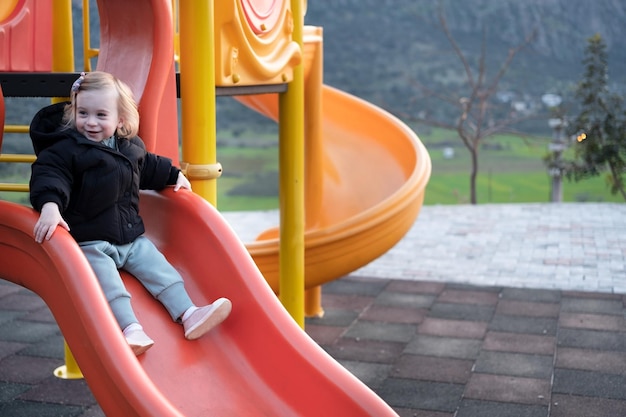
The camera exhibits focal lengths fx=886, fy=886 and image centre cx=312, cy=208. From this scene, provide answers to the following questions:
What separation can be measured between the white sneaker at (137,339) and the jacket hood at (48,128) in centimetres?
62

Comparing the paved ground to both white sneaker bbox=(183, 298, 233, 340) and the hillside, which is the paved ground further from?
the hillside

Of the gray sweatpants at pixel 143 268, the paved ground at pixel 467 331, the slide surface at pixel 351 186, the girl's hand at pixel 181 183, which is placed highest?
the girl's hand at pixel 181 183

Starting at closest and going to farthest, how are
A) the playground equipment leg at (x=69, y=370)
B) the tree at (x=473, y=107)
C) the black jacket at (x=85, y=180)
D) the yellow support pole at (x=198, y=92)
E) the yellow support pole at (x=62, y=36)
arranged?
the black jacket at (x=85, y=180) < the yellow support pole at (x=198, y=92) < the yellow support pole at (x=62, y=36) < the playground equipment leg at (x=69, y=370) < the tree at (x=473, y=107)

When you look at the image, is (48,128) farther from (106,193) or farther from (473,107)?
(473,107)

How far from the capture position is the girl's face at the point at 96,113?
2.65 metres

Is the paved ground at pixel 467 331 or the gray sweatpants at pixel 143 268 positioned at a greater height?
the gray sweatpants at pixel 143 268

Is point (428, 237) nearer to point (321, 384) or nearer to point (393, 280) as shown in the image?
point (393, 280)

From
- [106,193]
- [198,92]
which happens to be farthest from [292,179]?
[106,193]

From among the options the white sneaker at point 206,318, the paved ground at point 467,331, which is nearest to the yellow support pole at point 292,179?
the paved ground at point 467,331

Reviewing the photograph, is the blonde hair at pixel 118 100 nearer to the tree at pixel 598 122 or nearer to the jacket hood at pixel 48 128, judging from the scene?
the jacket hood at pixel 48 128

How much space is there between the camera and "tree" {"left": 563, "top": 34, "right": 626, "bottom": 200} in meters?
9.97

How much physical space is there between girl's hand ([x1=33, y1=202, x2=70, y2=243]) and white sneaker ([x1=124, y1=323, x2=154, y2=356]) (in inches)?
13.9

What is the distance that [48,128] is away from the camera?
2734 millimetres

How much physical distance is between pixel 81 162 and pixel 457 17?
1554 centimetres
